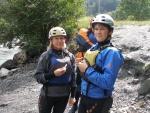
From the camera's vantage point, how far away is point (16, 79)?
10.6 metres

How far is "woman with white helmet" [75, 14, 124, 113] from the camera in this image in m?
2.84

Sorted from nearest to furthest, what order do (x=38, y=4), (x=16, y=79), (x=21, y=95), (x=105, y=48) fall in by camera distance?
(x=105, y=48), (x=21, y=95), (x=16, y=79), (x=38, y=4)

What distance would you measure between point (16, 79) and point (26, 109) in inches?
151

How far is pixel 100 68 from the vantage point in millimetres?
2943

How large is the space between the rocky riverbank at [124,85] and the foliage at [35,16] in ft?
5.56

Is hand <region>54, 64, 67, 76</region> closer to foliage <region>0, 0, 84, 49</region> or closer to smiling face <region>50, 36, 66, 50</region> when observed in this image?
smiling face <region>50, 36, 66, 50</region>

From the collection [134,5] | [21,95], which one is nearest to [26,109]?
[21,95]

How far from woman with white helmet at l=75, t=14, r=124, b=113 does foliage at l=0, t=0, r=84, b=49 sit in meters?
8.64

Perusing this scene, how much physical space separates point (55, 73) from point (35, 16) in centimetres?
838

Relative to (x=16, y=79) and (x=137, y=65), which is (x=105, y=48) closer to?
(x=137, y=65)

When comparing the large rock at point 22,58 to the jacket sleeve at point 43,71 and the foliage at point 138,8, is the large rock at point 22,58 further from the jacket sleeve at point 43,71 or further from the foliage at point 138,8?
the foliage at point 138,8

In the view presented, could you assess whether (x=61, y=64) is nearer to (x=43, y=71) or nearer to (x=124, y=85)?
(x=43, y=71)

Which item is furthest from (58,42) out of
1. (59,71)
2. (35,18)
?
(35,18)

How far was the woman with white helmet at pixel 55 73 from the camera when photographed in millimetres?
3801
